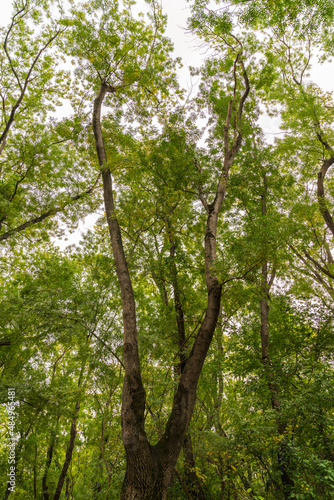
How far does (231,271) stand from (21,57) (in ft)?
35.3

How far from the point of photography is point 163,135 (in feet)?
29.0

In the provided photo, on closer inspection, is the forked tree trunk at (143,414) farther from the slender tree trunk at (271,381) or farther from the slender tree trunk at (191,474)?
the slender tree trunk at (191,474)

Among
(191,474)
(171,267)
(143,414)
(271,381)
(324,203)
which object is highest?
(324,203)

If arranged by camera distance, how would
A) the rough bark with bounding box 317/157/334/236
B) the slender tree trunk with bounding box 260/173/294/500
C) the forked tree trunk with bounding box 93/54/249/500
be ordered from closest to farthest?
1. the forked tree trunk with bounding box 93/54/249/500
2. the slender tree trunk with bounding box 260/173/294/500
3. the rough bark with bounding box 317/157/334/236

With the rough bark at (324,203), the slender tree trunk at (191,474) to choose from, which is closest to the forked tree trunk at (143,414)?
the slender tree trunk at (191,474)

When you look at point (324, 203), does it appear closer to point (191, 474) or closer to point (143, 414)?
point (143, 414)

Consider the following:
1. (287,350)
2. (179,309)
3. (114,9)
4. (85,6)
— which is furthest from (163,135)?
(287,350)

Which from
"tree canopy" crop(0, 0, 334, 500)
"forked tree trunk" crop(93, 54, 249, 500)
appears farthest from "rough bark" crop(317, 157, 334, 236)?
"forked tree trunk" crop(93, 54, 249, 500)

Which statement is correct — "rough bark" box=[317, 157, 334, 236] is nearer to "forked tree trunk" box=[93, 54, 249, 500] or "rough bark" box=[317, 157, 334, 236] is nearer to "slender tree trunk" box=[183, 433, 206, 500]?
"forked tree trunk" box=[93, 54, 249, 500]

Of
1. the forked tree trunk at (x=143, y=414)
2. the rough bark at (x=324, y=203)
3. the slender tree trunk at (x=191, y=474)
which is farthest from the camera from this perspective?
the rough bark at (x=324, y=203)

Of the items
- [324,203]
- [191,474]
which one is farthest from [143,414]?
[324,203]

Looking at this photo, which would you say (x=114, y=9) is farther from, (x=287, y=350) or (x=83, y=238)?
(x=287, y=350)

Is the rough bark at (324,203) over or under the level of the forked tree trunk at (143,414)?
over

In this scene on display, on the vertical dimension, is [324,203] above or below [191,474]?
above
